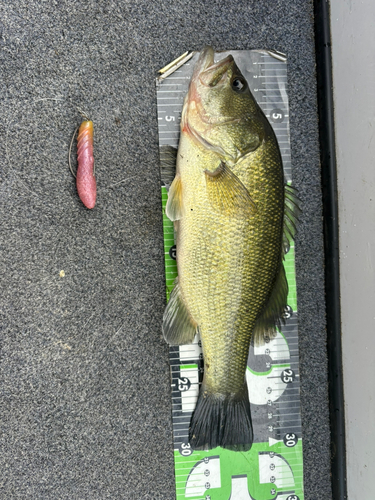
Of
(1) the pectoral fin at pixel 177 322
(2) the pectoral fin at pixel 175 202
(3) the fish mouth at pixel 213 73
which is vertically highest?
(3) the fish mouth at pixel 213 73

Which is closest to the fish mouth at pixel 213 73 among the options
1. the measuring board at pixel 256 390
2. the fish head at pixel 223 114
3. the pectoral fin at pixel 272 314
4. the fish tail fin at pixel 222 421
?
the fish head at pixel 223 114

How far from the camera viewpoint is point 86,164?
108cm

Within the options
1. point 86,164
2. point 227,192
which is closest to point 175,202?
point 227,192

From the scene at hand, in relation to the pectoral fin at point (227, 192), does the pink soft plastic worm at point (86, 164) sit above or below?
above

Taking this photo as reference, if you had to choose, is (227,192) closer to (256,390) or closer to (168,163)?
(168,163)

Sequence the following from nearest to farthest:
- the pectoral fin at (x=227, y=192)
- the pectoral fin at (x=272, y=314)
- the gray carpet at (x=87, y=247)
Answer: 1. the pectoral fin at (x=227, y=192)
2. the pectoral fin at (x=272, y=314)
3. the gray carpet at (x=87, y=247)

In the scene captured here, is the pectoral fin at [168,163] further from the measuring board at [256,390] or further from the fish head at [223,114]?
the fish head at [223,114]

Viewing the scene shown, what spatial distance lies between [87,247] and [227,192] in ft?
1.54

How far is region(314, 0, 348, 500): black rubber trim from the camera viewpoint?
115cm

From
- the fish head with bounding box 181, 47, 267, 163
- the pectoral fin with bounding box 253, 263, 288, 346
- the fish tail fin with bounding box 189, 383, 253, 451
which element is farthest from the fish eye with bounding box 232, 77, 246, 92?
the fish tail fin with bounding box 189, 383, 253, 451

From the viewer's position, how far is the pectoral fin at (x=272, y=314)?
1021 millimetres

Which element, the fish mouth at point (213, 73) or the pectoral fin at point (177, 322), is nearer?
the fish mouth at point (213, 73)

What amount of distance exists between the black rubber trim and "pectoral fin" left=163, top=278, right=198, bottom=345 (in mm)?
449

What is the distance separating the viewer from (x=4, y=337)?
1.12m
